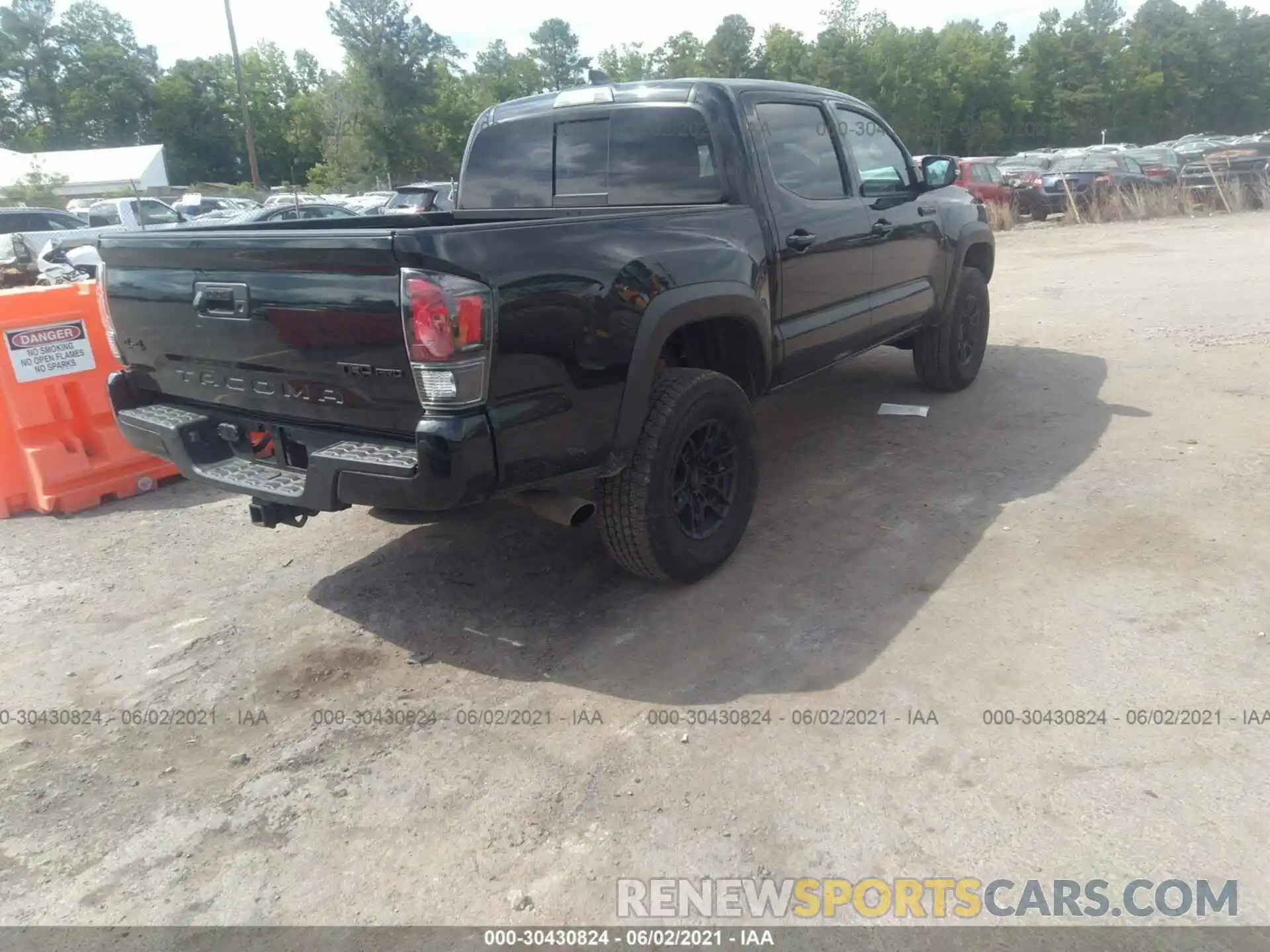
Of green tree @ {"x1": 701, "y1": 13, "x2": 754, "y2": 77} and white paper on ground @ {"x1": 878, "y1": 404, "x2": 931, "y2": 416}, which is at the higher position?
green tree @ {"x1": 701, "y1": 13, "x2": 754, "y2": 77}

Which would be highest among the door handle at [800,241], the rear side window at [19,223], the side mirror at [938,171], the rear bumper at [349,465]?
the side mirror at [938,171]

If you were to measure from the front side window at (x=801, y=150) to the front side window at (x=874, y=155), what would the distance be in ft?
0.83

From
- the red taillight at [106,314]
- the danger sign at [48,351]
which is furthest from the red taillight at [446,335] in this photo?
the danger sign at [48,351]

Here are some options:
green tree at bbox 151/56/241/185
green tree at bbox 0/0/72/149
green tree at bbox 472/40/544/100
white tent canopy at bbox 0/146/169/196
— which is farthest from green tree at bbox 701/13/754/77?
green tree at bbox 0/0/72/149

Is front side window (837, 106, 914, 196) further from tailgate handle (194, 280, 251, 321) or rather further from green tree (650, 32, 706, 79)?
green tree (650, 32, 706, 79)

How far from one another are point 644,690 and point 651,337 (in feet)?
4.18

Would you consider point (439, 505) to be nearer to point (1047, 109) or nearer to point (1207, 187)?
point (1207, 187)

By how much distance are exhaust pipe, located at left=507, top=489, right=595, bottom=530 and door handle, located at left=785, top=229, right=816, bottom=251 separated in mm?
1722

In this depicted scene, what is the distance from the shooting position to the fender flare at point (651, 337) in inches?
135

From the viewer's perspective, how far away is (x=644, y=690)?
330 centimetres

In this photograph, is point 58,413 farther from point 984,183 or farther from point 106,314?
point 984,183

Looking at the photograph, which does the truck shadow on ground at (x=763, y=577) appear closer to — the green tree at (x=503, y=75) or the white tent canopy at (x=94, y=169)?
the white tent canopy at (x=94, y=169)

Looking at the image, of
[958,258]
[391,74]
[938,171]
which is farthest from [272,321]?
[391,74]

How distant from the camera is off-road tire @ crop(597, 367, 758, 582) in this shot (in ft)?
11.8
